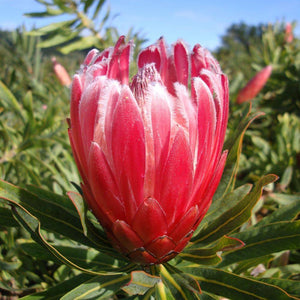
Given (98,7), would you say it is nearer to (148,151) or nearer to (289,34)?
(148,151)

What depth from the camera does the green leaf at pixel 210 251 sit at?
29.1 inches

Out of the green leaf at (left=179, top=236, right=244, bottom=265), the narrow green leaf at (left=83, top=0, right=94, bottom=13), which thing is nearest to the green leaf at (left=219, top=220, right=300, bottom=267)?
the green leaf at (left=179, top=236, right=244, bottom=265)

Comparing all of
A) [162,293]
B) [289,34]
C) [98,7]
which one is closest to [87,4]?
[98,7]

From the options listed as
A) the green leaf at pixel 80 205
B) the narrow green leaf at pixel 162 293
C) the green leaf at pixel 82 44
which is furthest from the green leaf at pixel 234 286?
the green leaf at pixel 82 44

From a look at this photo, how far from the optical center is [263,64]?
3416mm

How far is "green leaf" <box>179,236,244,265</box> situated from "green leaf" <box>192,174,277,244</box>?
0.04 meters

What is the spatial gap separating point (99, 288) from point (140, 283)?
0.37 feet

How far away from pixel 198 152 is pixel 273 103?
8.36ft

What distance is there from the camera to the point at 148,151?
0.68 m

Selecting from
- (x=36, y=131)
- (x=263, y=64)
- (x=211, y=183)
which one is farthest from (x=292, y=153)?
(x=263, y=64)

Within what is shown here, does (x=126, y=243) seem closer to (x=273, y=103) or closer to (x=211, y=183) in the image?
(x=211, y=183)

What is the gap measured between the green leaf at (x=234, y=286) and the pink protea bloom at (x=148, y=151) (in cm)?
15

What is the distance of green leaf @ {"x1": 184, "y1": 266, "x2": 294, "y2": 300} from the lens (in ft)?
2.47

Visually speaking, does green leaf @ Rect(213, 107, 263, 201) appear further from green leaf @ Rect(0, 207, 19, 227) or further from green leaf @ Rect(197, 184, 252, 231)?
green leaf @ Rect(0, 207, 19, 227)
